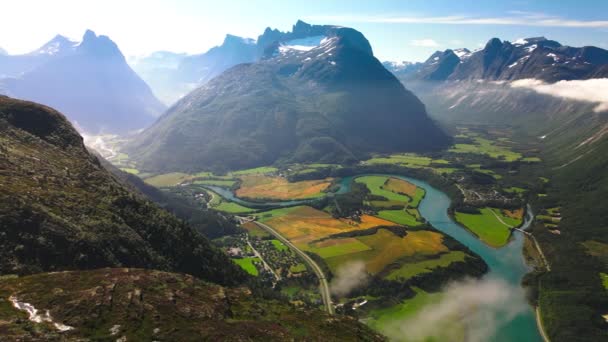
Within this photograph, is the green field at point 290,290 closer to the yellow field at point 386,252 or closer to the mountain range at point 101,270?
the mountain range at point 101,270

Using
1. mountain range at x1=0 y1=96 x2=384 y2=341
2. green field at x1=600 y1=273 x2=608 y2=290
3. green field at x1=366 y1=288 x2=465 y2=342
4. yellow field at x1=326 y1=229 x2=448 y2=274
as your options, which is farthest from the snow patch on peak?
green field at x1=600 y1=273 x2=608 y2=290

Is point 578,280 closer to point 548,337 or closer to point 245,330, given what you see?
point 548,337

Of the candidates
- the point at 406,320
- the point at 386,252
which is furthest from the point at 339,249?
the point at 406,320

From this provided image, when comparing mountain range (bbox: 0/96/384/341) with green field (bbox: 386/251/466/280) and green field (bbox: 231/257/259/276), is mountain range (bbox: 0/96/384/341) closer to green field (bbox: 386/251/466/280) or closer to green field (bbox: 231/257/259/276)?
green field (bbox: 231/257/259/276)

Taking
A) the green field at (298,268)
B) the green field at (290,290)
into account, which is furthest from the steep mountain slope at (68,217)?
the green field at (298,268)

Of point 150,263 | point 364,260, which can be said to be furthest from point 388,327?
point 150,263
